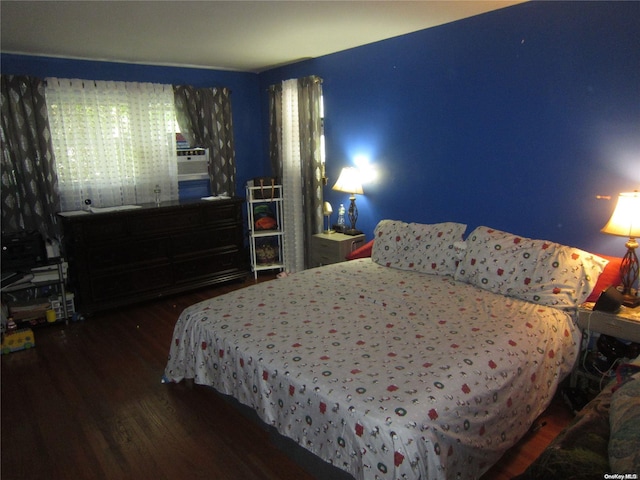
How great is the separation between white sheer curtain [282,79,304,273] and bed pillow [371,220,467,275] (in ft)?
4.93

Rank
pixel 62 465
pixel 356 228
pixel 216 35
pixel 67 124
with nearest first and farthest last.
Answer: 1. pixel 62 465
2. pixel 216 35
3. pixel 67 124
4. pixel 356 228

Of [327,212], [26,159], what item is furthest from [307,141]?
[26,159]

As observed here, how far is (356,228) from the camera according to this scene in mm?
4531

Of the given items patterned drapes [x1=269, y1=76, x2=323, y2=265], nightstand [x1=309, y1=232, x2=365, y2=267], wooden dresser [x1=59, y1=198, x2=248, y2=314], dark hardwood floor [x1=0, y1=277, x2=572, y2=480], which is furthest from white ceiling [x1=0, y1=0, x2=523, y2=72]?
dark hardwood floor [x1=0, y1=277, x2=572, y2=480]

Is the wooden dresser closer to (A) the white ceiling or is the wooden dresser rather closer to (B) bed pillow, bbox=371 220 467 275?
(A) the white ceiling

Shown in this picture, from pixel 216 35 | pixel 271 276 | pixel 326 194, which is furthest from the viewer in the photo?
pixel 271 276

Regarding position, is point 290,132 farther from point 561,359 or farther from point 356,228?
point 561,359

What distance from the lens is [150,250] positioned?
4.35m

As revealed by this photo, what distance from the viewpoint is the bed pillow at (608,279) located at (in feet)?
8.69

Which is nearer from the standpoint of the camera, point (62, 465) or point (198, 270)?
point (62, 465)

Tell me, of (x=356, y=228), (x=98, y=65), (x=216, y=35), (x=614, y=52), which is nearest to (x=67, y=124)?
(x=98, y=65)

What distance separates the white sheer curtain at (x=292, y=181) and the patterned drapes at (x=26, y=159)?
7.55 feet

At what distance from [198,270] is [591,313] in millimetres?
3574

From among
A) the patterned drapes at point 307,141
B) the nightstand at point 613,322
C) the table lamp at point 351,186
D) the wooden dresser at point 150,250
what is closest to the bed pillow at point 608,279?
the nightstand at point 613,322
